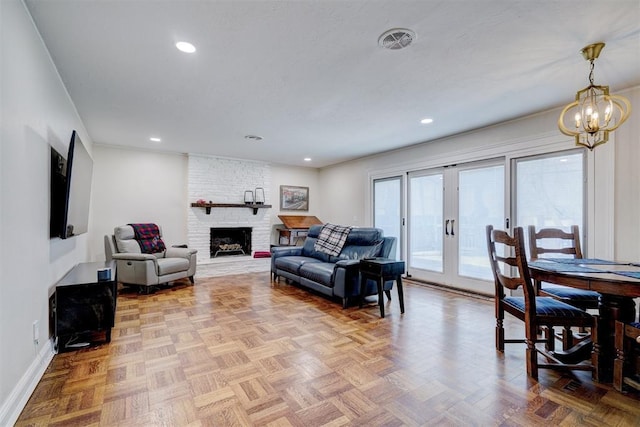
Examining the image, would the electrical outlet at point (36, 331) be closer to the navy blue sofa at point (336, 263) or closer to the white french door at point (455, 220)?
the navy blue sofa at point (336, 263)

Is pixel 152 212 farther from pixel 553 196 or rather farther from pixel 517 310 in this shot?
pixel 553 196

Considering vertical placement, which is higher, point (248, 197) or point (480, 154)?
point (480, 154)

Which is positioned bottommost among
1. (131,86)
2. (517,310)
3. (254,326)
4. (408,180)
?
(254,326)

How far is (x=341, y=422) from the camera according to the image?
158 centimetres

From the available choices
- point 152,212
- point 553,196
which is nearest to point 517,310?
point 553,196

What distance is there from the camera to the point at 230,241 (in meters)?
6.68

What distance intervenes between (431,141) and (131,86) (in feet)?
13.6

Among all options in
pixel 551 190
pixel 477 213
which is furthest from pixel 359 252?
pixel 551 190

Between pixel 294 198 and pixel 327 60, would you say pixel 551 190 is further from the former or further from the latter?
pixel 294 198

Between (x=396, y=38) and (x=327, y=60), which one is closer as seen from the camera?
(x=396, y=38)

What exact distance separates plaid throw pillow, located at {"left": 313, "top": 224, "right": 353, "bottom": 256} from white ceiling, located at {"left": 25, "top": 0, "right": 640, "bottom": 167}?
154cm

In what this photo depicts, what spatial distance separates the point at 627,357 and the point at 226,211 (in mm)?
6007

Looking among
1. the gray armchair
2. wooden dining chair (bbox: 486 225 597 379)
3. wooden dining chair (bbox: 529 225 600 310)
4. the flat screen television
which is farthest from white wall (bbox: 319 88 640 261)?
the flat screen television

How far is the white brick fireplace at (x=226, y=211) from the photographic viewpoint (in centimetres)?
593
